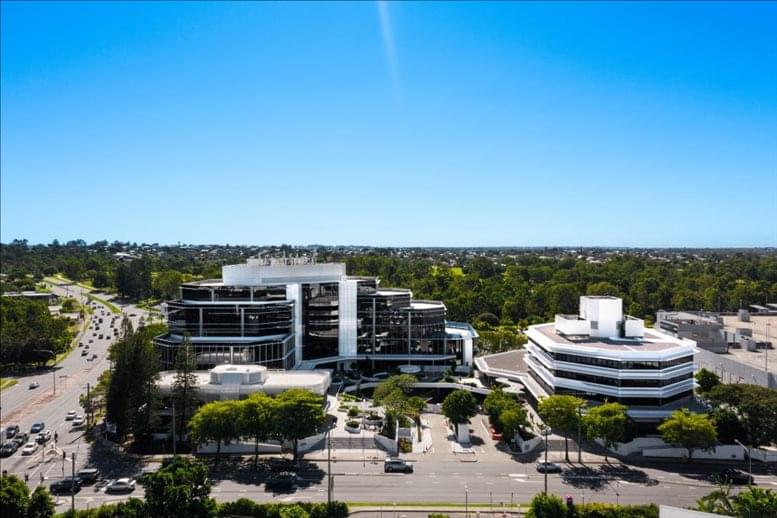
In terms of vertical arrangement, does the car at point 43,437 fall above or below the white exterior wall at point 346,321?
below

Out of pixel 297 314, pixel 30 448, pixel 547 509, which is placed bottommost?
pixel 30 448

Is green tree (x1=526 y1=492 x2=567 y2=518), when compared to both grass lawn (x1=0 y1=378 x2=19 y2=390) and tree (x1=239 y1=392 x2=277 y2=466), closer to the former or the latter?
tree (x1=239 y1=392 x2=277 y2=466)

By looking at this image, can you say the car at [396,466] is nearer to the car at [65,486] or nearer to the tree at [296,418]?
the tree at [296,418]

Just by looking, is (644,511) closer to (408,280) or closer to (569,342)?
(569,342)

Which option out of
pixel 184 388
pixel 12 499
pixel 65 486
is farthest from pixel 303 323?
pixel 12 499

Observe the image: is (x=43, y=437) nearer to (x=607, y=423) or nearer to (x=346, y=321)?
(x=346, y=321)

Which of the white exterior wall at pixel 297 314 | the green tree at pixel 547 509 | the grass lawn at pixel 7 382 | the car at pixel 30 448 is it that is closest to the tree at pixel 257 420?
the car at pixel 30 448
